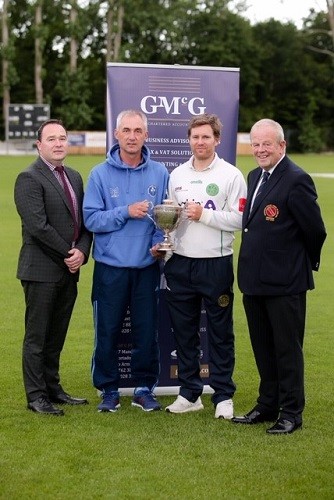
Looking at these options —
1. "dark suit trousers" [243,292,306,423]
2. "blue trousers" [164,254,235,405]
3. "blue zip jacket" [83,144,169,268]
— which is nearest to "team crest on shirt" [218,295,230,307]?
"blue trousers" [164,254,235,405]

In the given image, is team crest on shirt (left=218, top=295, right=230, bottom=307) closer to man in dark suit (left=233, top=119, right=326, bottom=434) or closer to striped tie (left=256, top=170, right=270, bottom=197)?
man in dark suit (left=233, top=119, right=326, bottom=434)

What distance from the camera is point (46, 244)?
6.05 meters

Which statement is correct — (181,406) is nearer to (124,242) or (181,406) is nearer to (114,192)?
(124,242)

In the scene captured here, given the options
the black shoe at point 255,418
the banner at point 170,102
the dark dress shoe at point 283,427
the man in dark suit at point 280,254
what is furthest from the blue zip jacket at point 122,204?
the dark dress shoe at point 283,427

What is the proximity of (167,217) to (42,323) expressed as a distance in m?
1.06

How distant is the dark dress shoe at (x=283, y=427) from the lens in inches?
228

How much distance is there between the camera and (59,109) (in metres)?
59.9

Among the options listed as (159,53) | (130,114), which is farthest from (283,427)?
(159,53)

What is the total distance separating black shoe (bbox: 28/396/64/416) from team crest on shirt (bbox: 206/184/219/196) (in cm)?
162

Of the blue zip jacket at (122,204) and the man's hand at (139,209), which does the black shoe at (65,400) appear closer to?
the blue zip jacket at (122,204)

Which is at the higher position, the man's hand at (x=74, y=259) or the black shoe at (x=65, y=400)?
the man's hand at (x=74, y=259)

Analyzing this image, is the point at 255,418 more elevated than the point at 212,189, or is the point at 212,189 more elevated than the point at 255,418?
the point at 212,189

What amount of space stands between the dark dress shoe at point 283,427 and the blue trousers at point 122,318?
1.01 meters

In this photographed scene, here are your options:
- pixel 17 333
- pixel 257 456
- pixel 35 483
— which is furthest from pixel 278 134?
pixel 17 333
